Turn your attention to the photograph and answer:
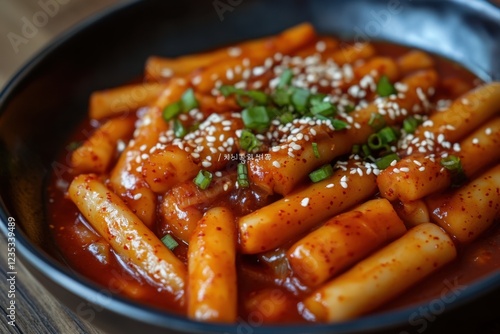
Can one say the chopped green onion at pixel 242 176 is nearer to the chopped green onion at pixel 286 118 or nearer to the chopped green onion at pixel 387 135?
the chopped green onion at pixel 286 118

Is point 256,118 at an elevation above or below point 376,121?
above

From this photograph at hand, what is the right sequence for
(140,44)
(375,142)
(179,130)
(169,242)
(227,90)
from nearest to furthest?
(169,242) < (375,142) < (179,130) < (227,90) < (140,44)

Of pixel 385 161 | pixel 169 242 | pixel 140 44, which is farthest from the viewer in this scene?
pixel 140 44

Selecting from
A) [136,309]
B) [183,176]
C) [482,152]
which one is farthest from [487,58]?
[136,309]

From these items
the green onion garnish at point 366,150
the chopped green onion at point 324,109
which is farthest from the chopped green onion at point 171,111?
the green onion garnish at point 366,150

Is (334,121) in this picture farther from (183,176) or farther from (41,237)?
(41,237)

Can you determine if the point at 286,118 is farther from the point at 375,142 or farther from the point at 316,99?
the point at 375,142

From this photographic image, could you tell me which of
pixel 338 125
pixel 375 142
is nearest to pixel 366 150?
pixel 375 142
